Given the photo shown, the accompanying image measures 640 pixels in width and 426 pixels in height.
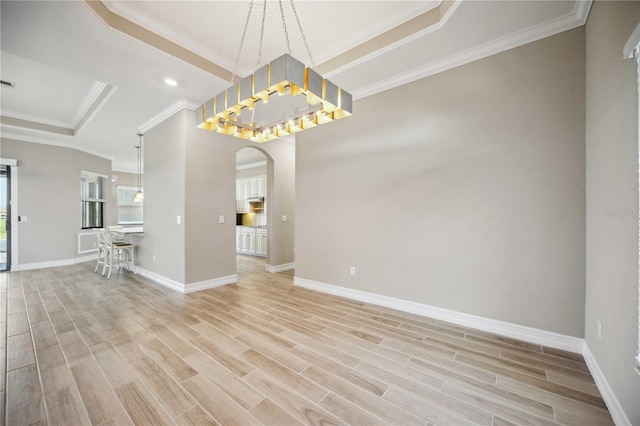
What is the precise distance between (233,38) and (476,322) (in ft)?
13.8

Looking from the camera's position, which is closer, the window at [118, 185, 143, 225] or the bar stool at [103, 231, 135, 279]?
the bar stool at [103, 231, 135, 279]

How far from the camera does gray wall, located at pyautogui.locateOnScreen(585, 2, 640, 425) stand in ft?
4.59

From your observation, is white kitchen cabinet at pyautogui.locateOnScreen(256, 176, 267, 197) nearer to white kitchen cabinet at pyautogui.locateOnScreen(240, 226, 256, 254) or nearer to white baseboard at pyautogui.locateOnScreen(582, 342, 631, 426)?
white kitchen cabinet at pyautogui.locateOnScreen(240, 226, 256, 254)

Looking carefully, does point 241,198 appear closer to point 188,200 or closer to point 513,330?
point 188,200

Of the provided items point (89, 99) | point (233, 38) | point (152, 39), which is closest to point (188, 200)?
point (152, 39)

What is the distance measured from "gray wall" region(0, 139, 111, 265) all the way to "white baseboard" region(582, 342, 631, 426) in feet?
30.5

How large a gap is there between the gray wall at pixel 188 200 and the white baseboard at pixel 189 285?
69 millimetres

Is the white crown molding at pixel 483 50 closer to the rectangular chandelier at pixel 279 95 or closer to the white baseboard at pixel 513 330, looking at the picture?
the rectangular chandelier at pixel 279 95

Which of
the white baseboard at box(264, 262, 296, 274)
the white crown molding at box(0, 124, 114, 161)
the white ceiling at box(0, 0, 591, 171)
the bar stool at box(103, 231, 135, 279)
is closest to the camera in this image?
the white ceiling at box(0, 0, 591, 171)

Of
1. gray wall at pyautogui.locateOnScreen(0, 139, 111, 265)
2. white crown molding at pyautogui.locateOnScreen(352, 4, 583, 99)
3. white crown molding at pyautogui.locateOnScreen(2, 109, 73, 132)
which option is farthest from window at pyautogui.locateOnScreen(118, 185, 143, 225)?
white crown molding at pyautogui.locateOnScreen(352, 4, 583, 99)

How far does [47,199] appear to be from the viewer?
5871 mm

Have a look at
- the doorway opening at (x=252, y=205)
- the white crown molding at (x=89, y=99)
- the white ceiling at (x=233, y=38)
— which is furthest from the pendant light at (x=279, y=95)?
the doorway opening at (x=252, y=205)

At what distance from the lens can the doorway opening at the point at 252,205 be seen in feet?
23.9

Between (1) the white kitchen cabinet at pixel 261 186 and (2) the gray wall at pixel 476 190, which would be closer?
(2) the gray wall at pixel 476 190
